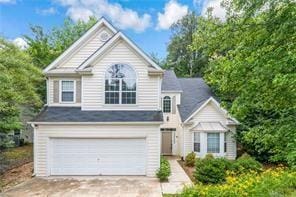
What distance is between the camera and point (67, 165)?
18.5m

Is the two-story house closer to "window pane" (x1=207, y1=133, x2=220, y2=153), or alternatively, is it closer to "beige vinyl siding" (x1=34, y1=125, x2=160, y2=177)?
"beige vinyl siding" (x1=34, y1=125, x2=160, y2=177)

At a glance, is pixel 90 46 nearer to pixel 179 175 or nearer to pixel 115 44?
pixel 115 44

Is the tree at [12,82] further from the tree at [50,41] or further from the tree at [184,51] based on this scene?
the tree at [184,51]

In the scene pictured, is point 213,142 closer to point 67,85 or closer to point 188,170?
point 188,170

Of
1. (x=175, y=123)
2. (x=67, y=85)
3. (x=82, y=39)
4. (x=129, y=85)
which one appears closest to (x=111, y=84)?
(x=129, y=85)

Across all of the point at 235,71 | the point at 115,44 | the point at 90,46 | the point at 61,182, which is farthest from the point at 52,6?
the point at 235,71

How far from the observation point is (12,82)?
730 inches

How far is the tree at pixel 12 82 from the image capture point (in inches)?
661

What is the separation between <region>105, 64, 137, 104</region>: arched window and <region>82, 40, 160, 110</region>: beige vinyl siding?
23 cm

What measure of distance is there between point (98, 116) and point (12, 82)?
496 centimetres

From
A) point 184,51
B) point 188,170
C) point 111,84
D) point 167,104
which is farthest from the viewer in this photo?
point 184,51

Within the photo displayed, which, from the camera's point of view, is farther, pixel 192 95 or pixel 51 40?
pixel 51 40

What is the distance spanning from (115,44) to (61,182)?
25.5 feet

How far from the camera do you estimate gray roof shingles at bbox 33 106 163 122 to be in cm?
1836
